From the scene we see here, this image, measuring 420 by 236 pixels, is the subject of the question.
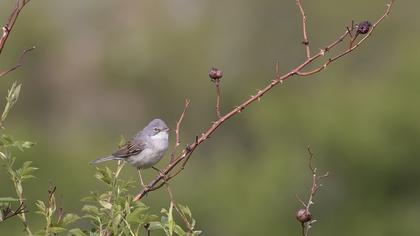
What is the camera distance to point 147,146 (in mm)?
7703

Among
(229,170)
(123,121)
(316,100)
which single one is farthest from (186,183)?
(123,121)

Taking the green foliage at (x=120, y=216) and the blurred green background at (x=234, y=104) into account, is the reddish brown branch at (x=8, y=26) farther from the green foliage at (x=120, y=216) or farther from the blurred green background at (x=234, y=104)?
the blurred green background at (x=234, y=104)

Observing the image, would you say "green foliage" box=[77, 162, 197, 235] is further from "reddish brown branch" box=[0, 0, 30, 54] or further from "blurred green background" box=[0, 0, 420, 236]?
"blurred green background" box=[0, 0, 420, 236]

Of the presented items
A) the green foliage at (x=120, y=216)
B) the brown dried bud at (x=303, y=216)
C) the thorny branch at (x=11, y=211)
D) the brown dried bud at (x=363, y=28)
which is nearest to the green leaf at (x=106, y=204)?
the green foliage at (x=120, y=216)

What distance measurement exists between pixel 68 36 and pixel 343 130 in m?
36.7

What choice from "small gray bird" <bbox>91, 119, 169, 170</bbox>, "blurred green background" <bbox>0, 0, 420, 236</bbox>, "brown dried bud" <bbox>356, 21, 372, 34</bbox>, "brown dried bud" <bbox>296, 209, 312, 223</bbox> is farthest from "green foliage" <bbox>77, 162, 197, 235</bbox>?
"blurred green background" <bbox>0, 0, 420, 236</bbox>

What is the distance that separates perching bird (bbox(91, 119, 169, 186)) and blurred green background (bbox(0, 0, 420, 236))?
17.3 metres

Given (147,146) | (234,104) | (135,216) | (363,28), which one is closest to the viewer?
(135,216)

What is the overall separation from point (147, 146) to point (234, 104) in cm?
4593

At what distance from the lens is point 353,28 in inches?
175

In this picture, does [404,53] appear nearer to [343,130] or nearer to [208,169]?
[343,130]

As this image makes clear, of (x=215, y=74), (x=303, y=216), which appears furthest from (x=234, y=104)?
(x=303, y=216)

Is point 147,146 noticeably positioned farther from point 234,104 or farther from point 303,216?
point 234,104

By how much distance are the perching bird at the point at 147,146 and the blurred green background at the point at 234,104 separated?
56.6 feet
